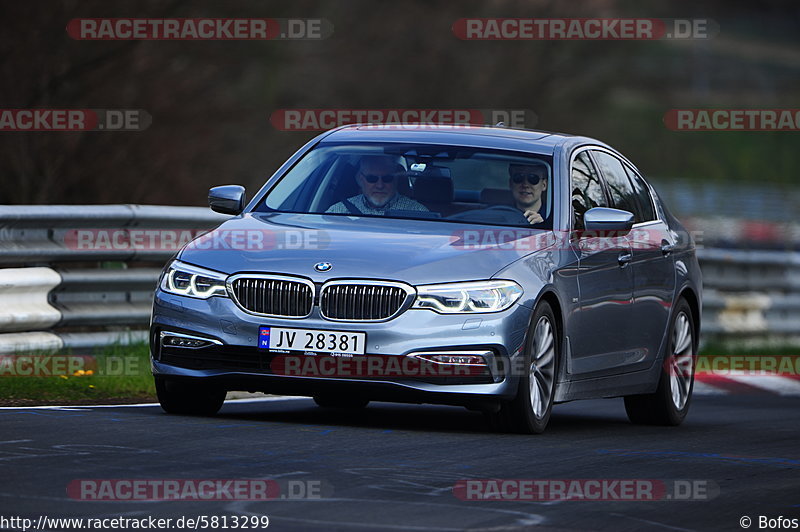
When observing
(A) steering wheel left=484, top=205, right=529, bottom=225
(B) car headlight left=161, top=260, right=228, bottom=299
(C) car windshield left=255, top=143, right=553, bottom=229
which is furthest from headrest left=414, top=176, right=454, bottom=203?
(B) car headlight left=161, top=260, right=228, bottom=299

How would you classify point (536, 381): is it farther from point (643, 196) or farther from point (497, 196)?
point (643, 196)

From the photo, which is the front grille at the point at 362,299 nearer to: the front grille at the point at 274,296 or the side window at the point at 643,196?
the front grille at the point at 274,296

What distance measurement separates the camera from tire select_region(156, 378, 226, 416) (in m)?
9.74

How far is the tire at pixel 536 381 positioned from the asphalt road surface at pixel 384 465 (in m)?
0.09

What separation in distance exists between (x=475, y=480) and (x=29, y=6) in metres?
14.7

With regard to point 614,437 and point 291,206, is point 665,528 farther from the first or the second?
point 291,206

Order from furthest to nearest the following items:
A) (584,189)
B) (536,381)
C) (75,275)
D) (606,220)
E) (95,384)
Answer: (75,275) → (95,384) → (584,189) → (606,220) → (536,381)

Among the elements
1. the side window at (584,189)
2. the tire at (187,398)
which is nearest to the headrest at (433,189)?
the side window at (584,189)

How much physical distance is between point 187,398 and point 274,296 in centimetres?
94

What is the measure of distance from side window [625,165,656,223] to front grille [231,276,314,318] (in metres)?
→ 3.31

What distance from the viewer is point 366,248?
9430 mm

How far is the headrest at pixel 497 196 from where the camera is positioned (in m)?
10.3

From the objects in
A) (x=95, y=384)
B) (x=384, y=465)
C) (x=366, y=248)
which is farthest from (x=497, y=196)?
(x=95, y=384)

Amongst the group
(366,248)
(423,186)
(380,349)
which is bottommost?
(380,349)
